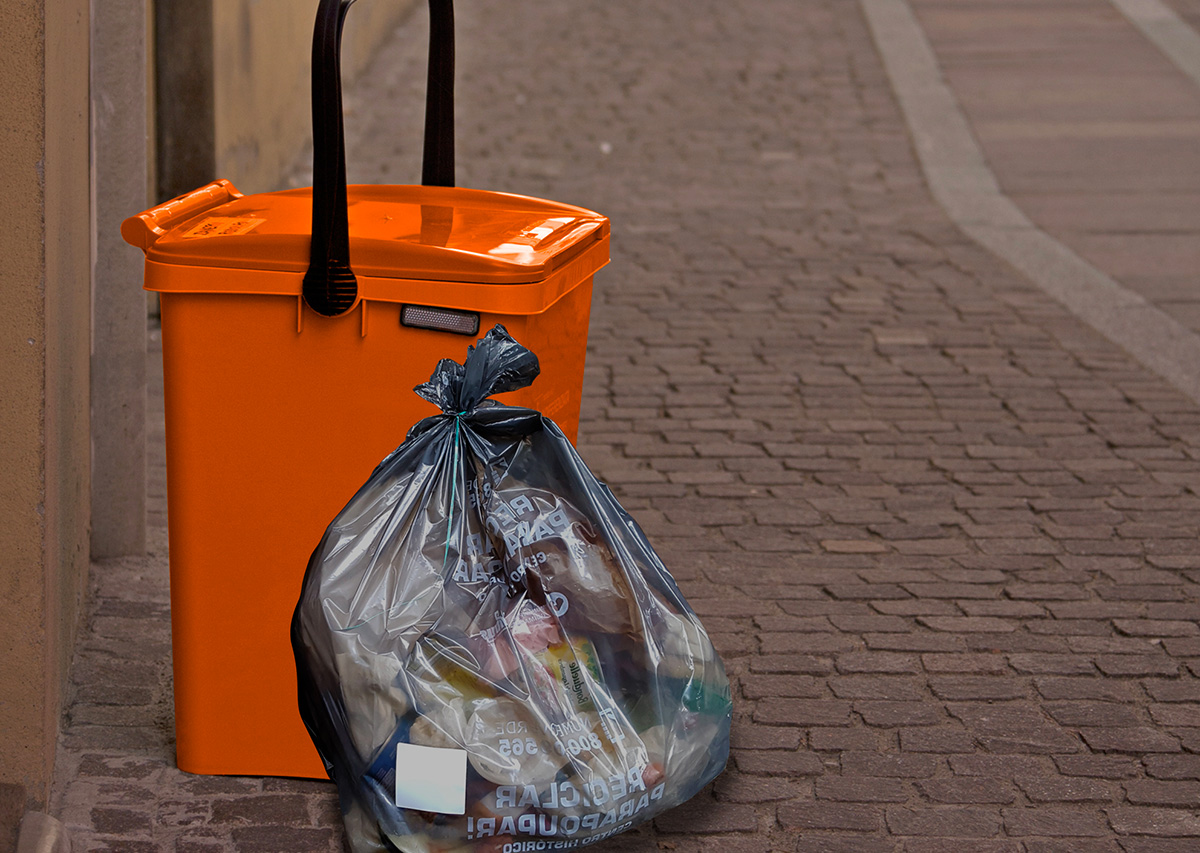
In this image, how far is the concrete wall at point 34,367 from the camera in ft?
7.55

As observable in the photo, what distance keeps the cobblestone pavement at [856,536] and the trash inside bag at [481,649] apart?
12.2 inches

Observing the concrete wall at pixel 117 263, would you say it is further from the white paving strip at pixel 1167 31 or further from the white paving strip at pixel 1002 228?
the white paving strip at pixel 1167 31

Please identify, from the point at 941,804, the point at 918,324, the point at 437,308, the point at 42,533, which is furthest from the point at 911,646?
the point at 918,324

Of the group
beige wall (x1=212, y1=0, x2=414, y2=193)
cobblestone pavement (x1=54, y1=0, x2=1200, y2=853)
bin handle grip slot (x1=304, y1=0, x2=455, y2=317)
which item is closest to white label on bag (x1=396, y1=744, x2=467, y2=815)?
cobblestone pavement (x1=54, y1=0, x2=1200, y2=853)

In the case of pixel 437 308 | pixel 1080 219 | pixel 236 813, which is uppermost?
pixel 437 308

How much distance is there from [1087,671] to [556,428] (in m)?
1.61

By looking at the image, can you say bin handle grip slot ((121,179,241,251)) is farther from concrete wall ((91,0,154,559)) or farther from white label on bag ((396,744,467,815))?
white label on bag ((396,744,467,815))

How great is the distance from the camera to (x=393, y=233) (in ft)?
8.32

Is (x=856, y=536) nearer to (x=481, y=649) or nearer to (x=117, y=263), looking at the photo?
(x=481, y=649)

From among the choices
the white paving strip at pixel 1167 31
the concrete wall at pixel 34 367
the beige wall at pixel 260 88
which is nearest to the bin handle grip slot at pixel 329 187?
the concrete wall at pixel 34 367

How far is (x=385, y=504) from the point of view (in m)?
2.41

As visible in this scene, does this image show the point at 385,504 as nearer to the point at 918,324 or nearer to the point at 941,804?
the point at 941,804

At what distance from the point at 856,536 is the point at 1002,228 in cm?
404

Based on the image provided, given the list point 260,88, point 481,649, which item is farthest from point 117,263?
point 260,88
